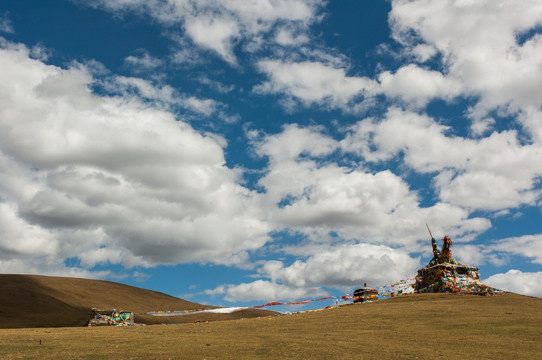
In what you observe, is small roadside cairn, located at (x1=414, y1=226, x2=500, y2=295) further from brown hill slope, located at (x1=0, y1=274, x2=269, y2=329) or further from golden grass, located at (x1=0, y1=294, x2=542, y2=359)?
brown hill slope, located at (x1=0, y1=274, x2=269, y2=329)

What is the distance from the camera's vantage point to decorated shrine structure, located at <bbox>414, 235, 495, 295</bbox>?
40750 millimetres

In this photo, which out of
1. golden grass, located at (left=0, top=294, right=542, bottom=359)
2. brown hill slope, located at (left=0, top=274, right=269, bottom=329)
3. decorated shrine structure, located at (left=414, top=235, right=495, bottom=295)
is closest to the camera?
golden grass, located at (left=0, top=294, right=542, bottom=359)

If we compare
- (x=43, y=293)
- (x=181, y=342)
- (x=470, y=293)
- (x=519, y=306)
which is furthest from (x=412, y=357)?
(x=43, y=293)

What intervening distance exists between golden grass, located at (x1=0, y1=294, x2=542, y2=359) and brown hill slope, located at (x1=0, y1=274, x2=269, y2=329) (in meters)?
34.7

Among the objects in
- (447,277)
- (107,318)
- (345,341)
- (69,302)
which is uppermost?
(447,277)

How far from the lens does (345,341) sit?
1775 cm

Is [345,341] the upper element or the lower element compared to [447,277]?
lower

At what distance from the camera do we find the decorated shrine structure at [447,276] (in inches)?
1604

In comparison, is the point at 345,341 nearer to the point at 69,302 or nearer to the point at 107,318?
the point at 107,318

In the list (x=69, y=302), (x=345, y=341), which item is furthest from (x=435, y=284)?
(x=69, y=302)

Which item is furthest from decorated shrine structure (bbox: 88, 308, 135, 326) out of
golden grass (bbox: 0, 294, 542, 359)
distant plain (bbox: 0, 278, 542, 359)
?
distant plain (bbox: 0, 278, 542, 359)

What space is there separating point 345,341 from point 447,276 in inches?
1082

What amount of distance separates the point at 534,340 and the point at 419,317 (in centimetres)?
810

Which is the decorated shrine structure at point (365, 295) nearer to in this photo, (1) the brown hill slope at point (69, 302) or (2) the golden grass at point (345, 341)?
(2) the golden grass at point (345, 341)
